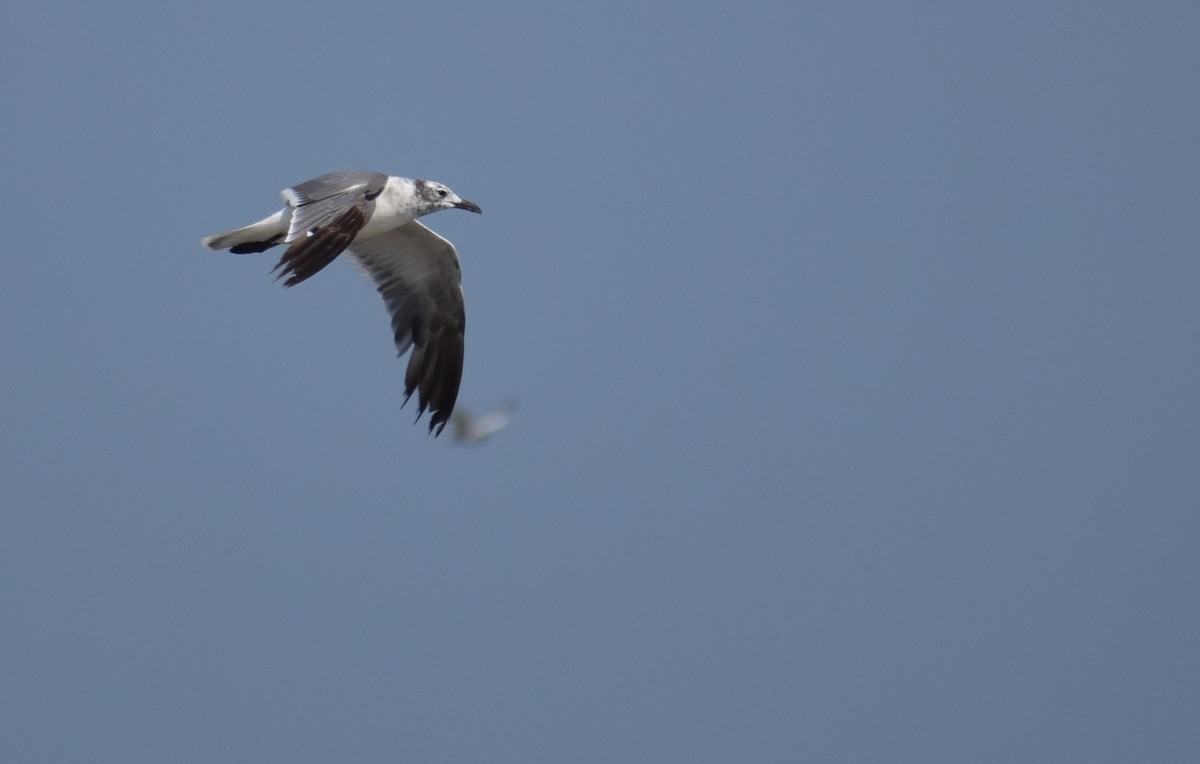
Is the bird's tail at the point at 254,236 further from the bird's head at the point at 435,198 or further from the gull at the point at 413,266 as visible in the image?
the bird's head at the point at 435,198

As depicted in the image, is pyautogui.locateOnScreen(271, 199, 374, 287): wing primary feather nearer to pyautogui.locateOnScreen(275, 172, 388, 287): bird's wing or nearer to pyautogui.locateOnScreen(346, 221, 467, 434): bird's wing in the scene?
pyautogui.locateOnScreen(275, 172, 388, 287): bird's wing

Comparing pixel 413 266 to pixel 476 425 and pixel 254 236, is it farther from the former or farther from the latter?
pixel 476 425

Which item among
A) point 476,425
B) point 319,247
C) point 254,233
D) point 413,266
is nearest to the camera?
point 319,247

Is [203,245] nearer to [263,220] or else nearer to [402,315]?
[263,220]

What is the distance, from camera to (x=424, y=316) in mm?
12586

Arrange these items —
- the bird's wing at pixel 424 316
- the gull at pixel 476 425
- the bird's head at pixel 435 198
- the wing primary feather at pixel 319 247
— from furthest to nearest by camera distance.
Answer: the gull at pixel 476 425
the bird's wing at pixel 424 316
the bird's head at pixel 435 198
the wing primary feather at pixel 319 247

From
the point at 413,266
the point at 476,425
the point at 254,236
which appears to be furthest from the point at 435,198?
the point at 476,425

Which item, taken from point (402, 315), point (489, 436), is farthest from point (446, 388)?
point (489, 436)

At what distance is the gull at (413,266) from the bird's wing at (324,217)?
50 millimetres

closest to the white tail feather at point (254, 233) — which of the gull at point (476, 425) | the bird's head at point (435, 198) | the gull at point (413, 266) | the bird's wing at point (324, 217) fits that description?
the gull at point (413, 266)

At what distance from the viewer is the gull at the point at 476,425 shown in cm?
1880

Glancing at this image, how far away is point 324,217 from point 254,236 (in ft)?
3.73

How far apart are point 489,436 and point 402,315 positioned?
21.2 feet

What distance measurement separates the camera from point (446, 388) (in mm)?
12539
